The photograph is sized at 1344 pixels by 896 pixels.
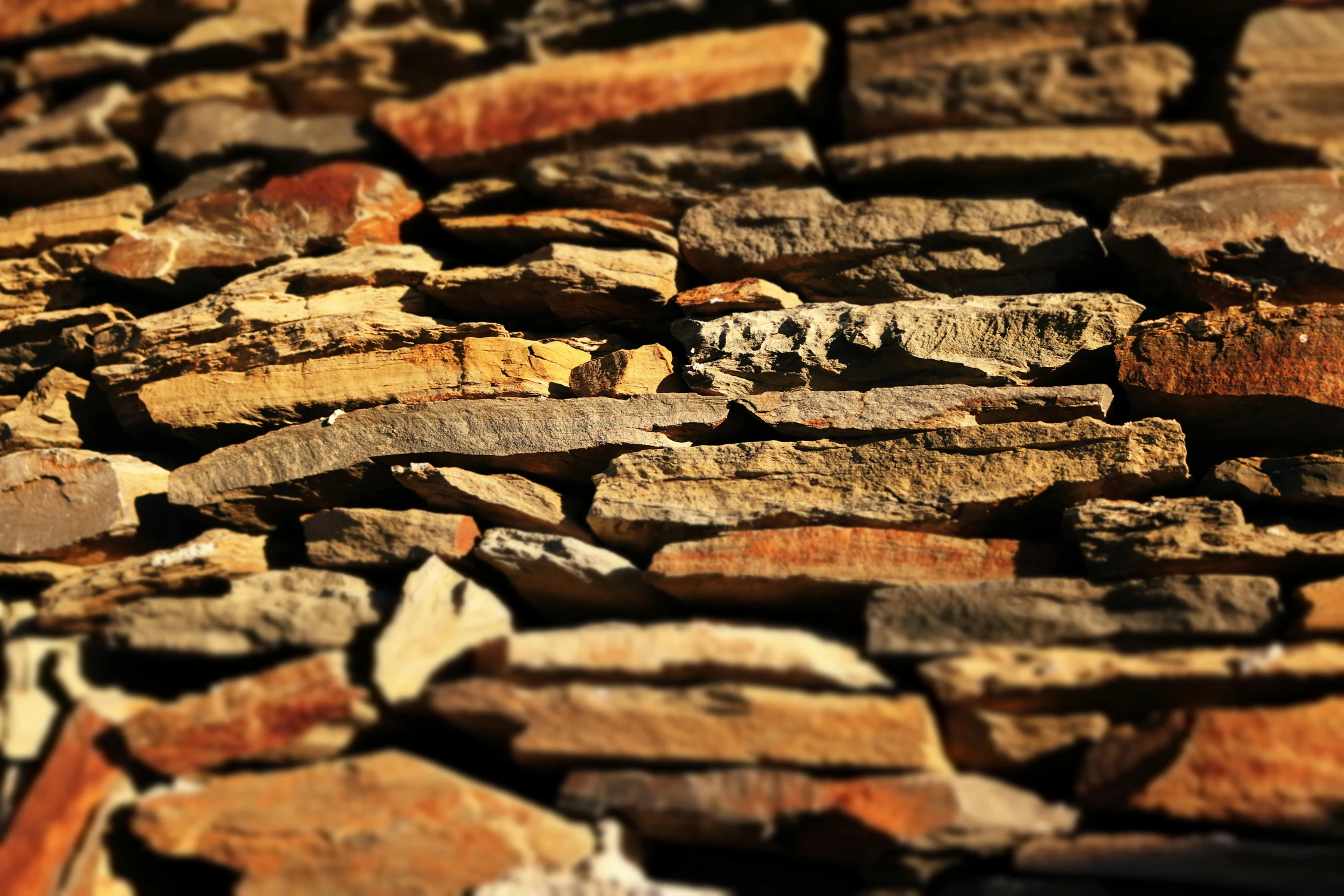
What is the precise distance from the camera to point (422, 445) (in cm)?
238

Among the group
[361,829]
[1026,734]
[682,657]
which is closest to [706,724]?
[682,657]

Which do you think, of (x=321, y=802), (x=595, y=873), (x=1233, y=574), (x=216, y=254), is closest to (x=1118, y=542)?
(x=1233, y=574)

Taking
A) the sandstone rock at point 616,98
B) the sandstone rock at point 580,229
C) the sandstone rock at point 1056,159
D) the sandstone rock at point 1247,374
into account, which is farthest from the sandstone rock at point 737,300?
the sandstone rock at point 1247,374

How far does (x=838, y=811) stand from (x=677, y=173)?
1.65m

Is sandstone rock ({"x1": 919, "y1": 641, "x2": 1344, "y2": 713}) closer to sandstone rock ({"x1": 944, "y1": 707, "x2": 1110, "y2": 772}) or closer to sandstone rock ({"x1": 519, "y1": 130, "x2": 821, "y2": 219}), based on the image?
sandstone rock ({"x1": 944, "y1": 707, "x2": 1110, "y2": 772})

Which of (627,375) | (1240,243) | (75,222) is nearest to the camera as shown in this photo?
(1240,243)

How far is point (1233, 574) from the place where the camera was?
6.42ft

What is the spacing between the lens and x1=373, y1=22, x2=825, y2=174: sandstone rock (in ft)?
9.14

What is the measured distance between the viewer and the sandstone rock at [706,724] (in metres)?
1.82

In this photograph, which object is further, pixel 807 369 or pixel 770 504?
pixel 807 369

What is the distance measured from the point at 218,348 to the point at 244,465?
343mm

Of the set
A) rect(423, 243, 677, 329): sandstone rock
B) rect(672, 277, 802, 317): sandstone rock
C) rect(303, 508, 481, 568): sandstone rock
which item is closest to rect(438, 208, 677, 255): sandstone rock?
rect(423, 243, 677, 329): sandstone rock

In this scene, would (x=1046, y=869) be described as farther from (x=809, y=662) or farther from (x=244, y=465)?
(x=244, y=465)

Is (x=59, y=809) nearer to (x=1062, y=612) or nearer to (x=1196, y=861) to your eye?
(x=1062, y=612)
